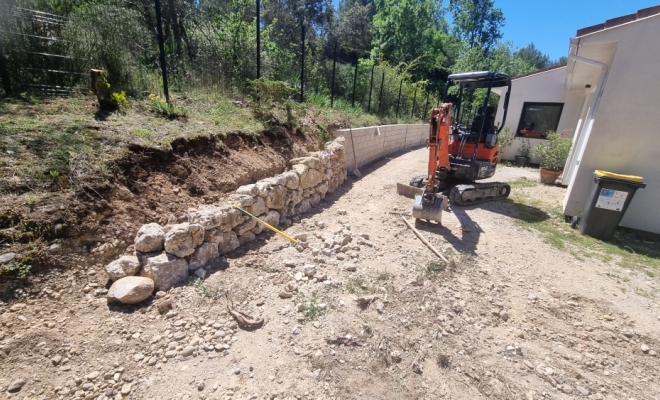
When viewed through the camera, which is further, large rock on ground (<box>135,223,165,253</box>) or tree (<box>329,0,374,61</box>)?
tree (<box>329,0,374,61</box>)

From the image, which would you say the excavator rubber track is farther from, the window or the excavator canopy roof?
the window

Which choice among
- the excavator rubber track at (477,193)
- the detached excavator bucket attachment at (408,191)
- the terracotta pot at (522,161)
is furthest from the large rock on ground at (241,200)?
the terracotta pot at (522,161)

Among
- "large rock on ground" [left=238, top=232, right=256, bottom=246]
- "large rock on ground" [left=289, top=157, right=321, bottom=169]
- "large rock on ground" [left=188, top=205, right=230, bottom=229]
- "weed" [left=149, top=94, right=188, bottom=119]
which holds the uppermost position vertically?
"weed" [left=149, top=94, right=188, bottom=119]

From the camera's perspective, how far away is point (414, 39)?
26031mm

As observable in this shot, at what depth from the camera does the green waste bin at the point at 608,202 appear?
16.1 feet

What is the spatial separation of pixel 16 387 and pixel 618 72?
8.56 meters

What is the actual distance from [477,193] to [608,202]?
2.06m

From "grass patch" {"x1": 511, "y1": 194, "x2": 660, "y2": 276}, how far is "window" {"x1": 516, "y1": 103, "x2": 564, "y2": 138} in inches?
261

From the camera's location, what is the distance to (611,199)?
16.3 ft

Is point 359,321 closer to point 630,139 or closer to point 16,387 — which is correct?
point 16,387

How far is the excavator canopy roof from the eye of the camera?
571 cm

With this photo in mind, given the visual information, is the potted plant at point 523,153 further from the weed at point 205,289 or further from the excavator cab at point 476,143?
the weed at point 205,289

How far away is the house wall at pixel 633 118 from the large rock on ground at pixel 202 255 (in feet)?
22.2

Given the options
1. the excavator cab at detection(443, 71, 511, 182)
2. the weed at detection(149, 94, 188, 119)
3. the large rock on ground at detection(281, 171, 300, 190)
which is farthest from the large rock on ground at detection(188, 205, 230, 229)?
the excavator cab at detection(443, 71, 511, 182)
